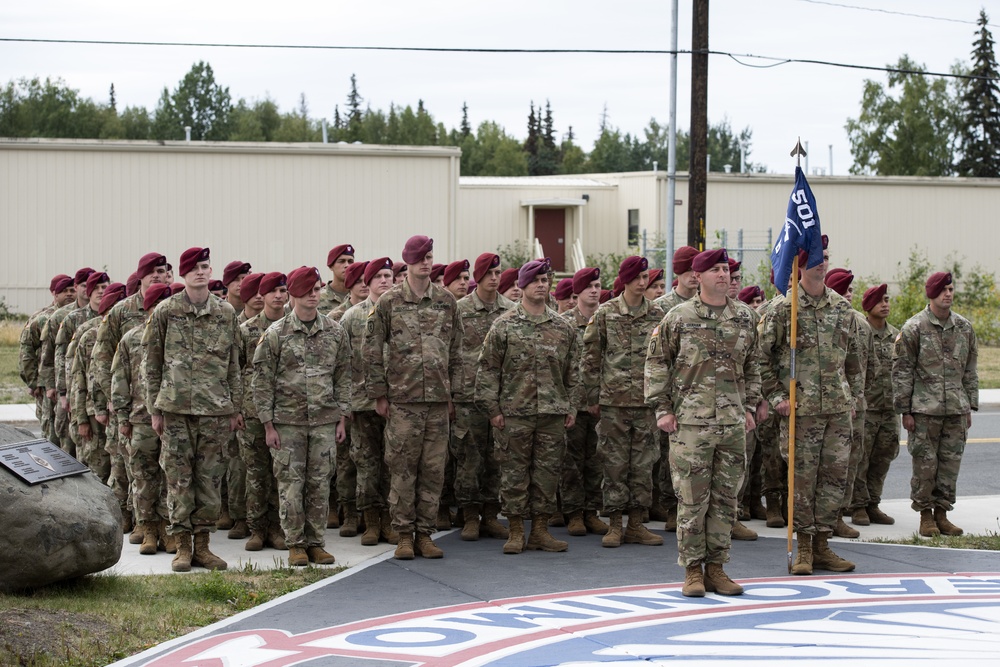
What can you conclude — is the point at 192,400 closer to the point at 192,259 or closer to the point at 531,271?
the point at 192,259

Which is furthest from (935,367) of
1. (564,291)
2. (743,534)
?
(564,291)

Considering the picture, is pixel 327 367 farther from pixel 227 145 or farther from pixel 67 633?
pixel 227 145

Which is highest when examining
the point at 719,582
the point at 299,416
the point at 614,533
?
the point at 299,416

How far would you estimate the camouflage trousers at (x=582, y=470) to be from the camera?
36.0 ft

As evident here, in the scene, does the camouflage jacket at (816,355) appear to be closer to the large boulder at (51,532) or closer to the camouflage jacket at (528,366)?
the camouflage jacket at (528,366)

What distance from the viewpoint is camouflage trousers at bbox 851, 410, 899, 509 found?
1117cm

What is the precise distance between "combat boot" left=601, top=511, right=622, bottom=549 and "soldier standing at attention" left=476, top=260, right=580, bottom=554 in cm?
33

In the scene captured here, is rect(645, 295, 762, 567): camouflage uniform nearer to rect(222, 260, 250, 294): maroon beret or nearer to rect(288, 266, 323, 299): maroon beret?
rect(288, 266, 323, 299): maroon beret

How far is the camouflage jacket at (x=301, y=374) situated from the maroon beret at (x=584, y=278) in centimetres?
266

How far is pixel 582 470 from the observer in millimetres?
11156

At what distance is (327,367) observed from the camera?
9.64 m

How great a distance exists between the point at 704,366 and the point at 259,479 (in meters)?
3.86

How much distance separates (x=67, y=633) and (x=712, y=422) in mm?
4203

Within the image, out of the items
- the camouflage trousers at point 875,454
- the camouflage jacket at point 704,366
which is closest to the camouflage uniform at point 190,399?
the camouflage jacket at point 704,366
